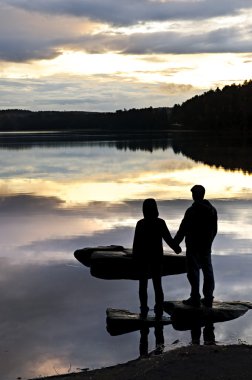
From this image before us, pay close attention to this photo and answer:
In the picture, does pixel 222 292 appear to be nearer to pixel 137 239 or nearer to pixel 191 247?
pixel 191 247

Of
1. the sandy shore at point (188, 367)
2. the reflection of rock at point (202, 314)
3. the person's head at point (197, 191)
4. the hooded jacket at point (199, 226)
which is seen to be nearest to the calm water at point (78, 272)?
the reflection of rock at point (202, 314)

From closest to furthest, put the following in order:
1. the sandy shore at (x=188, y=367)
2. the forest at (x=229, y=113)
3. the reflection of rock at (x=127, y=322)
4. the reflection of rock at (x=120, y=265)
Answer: the sandy shore at (x=188, y=367), the reflection of rock at (x=127, y=322), the reflection of rock at (x=120, y=265), the forest at (x=229, y=113)

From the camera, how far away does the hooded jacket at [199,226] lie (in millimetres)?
10766

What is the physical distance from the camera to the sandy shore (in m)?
7.52

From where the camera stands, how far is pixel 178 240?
11.0 meters

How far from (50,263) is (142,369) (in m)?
7.23

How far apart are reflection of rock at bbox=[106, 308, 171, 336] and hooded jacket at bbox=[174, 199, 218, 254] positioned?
144 cm

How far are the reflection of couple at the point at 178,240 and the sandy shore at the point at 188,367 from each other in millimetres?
2185

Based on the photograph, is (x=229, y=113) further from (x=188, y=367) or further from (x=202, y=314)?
(x=188, y=367)

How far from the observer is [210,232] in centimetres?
1088

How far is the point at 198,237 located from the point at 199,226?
8.6 inches

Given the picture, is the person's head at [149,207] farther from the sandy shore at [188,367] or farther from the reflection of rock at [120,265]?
the reflection of rock at [120,265]

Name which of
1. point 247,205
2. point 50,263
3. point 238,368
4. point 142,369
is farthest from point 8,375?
point 247,205

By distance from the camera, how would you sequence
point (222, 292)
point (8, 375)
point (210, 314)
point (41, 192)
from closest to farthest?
1. point (8, 375)
2. point (210, 314)
3. point (222, 292)
4. point (41, 192)
